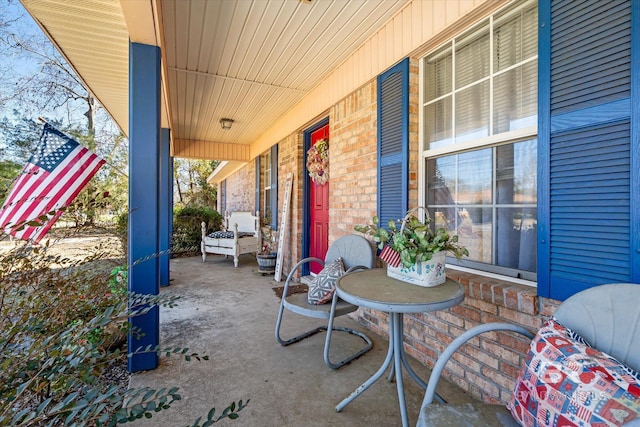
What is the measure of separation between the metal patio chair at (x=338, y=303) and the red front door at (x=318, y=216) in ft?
4.62

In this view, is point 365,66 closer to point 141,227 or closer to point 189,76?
point 189,76

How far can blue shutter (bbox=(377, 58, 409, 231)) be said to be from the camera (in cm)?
249

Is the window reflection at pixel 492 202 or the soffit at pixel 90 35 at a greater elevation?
the soffit at pixel 90 35

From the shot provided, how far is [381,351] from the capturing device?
2.49 m

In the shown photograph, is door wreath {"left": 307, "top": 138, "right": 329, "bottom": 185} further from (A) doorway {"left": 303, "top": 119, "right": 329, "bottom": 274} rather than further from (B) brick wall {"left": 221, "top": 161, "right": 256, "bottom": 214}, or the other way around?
(B) brick wall {"left": 221, "top": 161, "right": 256, "bottom": 214}

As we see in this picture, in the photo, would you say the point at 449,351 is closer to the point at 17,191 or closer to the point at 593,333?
the point at 593,333

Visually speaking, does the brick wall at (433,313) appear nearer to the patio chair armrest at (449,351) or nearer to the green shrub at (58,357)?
the patio chair armrest at (449,351)

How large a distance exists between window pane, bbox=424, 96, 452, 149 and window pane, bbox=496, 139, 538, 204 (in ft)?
1.44

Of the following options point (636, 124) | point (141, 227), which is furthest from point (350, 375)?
point (636, 124)

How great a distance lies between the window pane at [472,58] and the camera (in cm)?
203

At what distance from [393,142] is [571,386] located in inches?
80.1

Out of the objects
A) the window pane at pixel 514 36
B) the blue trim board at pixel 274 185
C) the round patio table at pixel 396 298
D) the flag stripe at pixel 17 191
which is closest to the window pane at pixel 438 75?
the window pane at pixel 514 36

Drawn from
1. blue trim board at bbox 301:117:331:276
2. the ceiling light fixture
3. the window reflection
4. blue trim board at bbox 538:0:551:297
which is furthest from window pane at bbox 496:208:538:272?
the ceiling light fixture

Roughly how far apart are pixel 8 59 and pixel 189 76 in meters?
6.65
